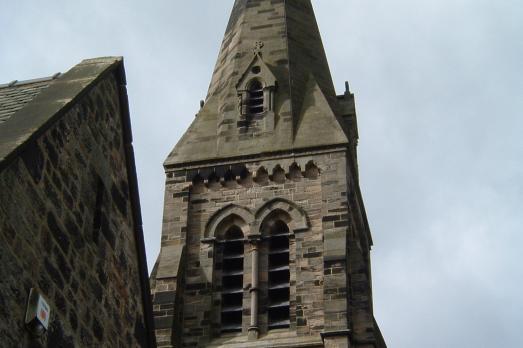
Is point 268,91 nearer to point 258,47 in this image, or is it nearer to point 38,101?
point 258,47

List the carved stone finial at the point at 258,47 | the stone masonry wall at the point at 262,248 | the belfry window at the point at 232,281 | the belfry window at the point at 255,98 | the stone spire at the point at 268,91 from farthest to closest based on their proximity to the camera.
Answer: the carved stone finial at the point at 258,47, the belfry window at the point at 255,98, the stone spire at the point at 268,91, the belfry window at the point at 232,281, the stone masonry wall at the point at 262,248

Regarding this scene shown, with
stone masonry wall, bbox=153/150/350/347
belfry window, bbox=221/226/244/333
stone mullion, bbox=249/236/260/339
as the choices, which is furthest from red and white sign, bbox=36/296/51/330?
belfry window, bbox=221/226/244/333

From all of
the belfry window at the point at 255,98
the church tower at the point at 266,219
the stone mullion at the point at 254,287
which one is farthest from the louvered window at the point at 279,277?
the belfry window at the point at 255,98

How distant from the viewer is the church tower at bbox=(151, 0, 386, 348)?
72.2ft

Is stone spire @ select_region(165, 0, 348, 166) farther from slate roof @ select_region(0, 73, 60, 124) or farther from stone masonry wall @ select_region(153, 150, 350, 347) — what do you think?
slate roof @ select_region(0, 73, 60, 124)

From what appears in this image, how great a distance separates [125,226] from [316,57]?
62.4 feet

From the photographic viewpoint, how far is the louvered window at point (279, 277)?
22328 millimetres

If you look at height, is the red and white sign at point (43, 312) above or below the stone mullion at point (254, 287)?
below

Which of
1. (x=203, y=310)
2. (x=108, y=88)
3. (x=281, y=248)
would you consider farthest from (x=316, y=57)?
(x=108, y=88)

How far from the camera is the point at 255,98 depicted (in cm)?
2688

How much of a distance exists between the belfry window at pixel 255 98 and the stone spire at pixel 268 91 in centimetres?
11

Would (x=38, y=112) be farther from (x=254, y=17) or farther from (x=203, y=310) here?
(x=254, y=17)

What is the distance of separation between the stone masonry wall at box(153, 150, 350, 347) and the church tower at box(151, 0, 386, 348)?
24 millimetres

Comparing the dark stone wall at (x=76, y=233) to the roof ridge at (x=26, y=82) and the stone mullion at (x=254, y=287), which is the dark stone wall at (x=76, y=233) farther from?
the stone mullion at (x=254, y=287)
